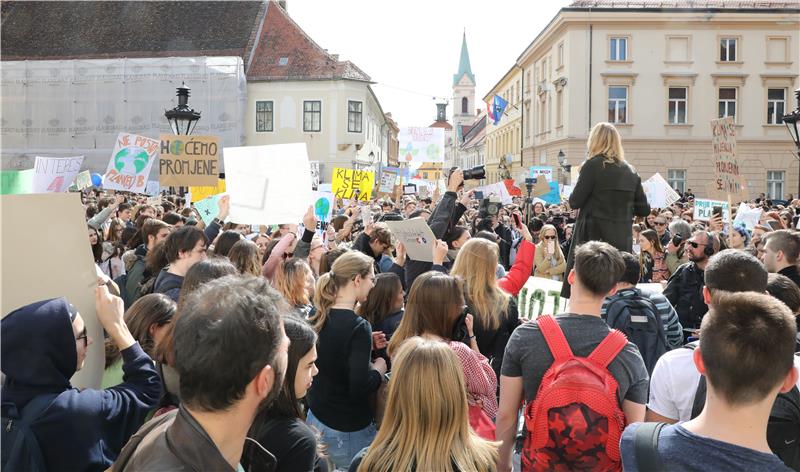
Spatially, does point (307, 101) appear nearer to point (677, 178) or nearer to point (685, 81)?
point (685, 81)

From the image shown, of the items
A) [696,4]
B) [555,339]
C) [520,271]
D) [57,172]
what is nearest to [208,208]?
[520,271]

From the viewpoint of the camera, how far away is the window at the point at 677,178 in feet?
131

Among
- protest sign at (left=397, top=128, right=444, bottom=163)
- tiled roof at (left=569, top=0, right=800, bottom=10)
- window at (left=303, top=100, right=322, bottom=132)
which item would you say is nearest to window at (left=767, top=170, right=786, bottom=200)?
tiled roof at (left=569, top=0, right=800, bottom=10)

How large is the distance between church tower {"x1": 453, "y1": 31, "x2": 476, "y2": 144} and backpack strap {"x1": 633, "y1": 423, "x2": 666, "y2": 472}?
448 ft

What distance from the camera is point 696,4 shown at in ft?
131

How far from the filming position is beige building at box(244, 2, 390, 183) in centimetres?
4028

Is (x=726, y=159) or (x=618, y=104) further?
(x=618, y=104)

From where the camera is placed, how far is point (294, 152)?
7410 millimetres

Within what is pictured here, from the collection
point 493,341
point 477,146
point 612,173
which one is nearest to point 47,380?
point 493,341

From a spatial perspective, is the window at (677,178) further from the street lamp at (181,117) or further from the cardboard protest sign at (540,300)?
the cardboard protest sign at (540,300)

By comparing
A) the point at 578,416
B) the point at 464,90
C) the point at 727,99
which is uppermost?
the point at 464,90

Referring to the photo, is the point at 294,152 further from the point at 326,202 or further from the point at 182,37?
the point at 182,37

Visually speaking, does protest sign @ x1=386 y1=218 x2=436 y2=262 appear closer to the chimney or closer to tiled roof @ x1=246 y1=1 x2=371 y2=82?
tiled roof @ x1=246 y1=1 x2=371 y2=82

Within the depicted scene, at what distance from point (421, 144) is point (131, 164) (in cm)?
2901
